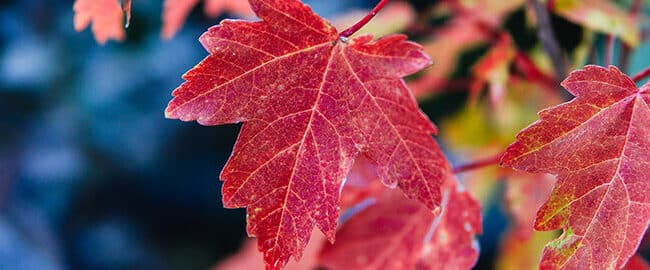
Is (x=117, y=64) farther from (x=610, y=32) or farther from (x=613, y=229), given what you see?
(x=613, y=229)

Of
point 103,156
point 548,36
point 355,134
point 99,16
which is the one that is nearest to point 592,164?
point 355,134

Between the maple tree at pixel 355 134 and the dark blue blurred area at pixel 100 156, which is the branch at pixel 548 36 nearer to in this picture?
the maple tree at pixel 355 134

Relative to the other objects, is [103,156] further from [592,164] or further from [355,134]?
[592,164]

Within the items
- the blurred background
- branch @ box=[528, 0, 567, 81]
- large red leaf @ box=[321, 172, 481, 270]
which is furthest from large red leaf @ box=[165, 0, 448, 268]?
the blurred background

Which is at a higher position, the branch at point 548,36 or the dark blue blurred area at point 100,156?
the dark blue blurred area at point 100,156

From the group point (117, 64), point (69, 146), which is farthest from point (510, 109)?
point (69, 146)

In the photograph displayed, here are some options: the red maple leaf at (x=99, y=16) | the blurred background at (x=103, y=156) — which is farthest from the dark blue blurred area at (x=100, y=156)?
the red maple leaf at (x=99, y=16)

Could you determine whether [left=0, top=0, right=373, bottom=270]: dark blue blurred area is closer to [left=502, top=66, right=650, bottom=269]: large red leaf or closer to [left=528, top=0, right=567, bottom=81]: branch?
[left=528, top=0, right=567, bottom=81]: branch
